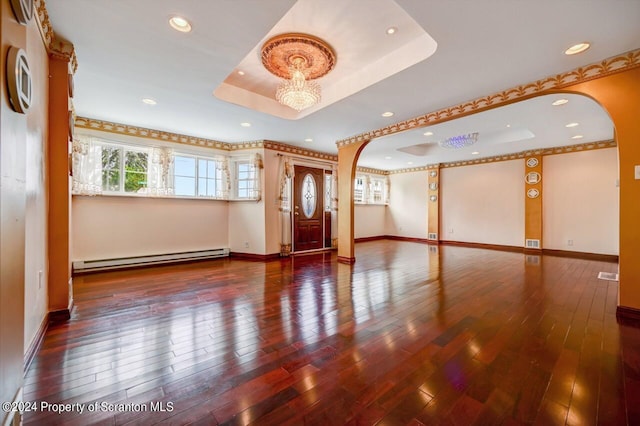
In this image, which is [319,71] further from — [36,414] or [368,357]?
[36,414]

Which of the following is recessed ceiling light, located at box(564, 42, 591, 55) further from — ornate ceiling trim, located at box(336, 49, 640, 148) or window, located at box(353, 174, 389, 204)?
window, located at box(353, 174, 389, 204)

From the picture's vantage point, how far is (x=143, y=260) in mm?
4785

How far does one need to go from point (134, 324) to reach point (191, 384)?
1.25 m

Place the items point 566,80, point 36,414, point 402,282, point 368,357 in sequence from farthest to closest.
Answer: point 402,282 → point 566,80 → point 368,357 → point 36,414

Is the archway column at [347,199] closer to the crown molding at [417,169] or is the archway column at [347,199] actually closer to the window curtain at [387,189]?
the crown molding at [417,169]

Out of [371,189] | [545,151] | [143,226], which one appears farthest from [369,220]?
[143,226]

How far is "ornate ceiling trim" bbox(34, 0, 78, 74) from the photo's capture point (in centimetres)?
199

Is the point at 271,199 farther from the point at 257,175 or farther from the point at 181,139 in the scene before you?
the point at 181,139

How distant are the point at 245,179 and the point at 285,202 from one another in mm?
1045

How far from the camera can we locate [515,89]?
3229mm

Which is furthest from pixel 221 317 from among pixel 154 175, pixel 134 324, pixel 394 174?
pixel 394 174

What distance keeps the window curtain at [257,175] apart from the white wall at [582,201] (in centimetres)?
695

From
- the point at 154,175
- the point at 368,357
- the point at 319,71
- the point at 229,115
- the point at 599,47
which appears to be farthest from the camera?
the point at 154,175

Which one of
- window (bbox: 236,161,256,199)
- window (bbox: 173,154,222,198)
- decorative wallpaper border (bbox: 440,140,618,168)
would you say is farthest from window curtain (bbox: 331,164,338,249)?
decorative wallpaper border (bbox: 440,140,618,168)
